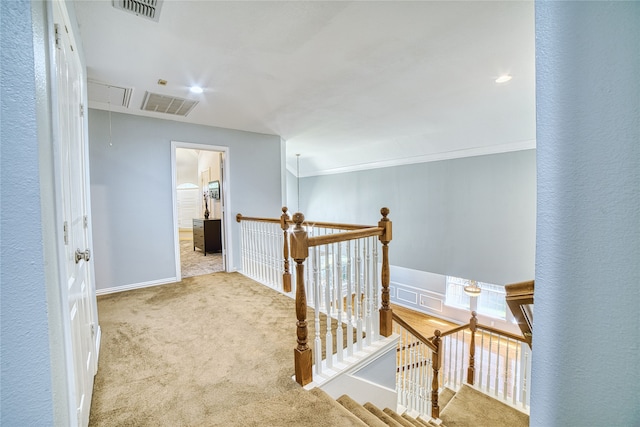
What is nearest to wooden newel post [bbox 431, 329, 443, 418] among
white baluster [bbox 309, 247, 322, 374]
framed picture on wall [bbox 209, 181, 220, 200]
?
white baluster [bbox 309, 247, 322, 374]

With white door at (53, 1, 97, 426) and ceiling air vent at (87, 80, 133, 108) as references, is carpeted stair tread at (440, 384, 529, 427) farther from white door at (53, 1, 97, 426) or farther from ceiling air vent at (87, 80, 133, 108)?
ceiling air vent at (87, 80, 133, 108)

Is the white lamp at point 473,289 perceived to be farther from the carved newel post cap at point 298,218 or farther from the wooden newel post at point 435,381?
the carved newel post cap at point 298,218

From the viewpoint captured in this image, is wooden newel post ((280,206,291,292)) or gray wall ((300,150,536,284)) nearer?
wooden newel post ((280,206,291,292))

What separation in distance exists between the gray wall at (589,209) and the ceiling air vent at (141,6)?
2108 millimetres

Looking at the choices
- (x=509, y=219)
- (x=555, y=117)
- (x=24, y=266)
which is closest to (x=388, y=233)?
(x=555, y=117)

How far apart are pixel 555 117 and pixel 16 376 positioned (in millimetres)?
1276

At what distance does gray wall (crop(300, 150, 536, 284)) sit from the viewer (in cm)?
481

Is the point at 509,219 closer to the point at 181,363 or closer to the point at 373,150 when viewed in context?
the point at 373,150

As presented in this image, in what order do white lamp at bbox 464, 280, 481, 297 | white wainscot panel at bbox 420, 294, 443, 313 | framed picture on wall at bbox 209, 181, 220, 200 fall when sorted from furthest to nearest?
white wainscot panel at bbox 420, 294, 443, 313, white lamp at bbox 464, 280, 481, 297, framed picture on wall at bbox 209, 181, 220, 200

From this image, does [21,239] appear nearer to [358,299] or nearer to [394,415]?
[358,299]

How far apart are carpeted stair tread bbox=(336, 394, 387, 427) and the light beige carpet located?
27 cm

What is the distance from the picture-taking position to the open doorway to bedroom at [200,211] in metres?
4.34

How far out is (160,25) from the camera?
75.5 inches

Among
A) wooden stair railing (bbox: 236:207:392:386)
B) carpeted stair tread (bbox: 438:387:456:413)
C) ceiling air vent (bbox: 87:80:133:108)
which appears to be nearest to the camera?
wooden stair railing (bbox: 236:207:392:386)
